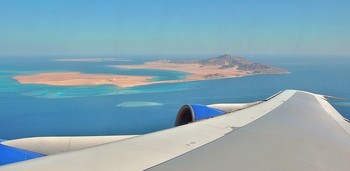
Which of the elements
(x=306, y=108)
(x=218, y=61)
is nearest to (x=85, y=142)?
(x=306, y=108)

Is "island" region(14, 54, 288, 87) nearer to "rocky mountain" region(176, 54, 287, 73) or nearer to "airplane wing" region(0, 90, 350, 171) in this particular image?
"rocky mountain" region(176, 54, 287, 73)

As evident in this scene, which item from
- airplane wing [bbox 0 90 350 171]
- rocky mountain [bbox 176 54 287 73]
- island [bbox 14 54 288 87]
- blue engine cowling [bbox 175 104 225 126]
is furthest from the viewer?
rocky mountain [bbox 176 54 287 73]

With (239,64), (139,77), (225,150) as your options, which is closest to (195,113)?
(225,150)

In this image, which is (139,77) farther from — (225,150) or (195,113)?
(225,150)

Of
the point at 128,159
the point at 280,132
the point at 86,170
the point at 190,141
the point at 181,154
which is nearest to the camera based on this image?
the point at 86,170

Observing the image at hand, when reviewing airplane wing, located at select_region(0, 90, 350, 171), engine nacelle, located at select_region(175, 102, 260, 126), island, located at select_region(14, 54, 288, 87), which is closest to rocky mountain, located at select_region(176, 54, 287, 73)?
island, located at select_region(14, 54, 288, 87)

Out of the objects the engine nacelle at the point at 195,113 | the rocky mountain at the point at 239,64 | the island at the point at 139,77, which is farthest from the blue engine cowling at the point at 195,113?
the rocky mountain at the point at 239,64

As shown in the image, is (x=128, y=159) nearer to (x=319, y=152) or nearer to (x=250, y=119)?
(x=319, y=152)
